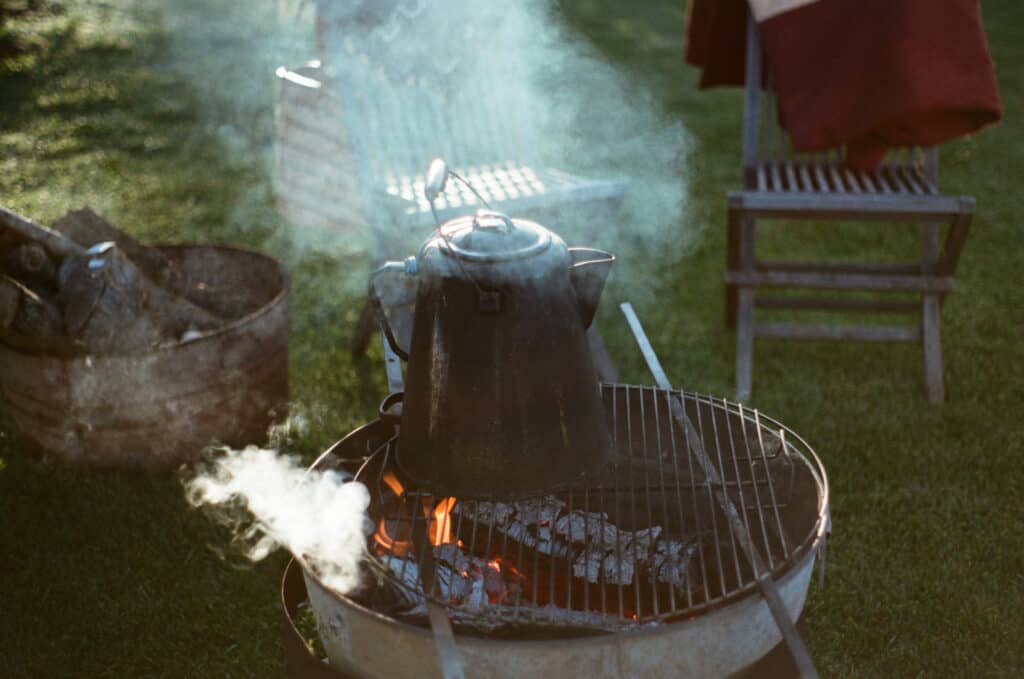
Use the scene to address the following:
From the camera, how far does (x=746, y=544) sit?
1.81 m

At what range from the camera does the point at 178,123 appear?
22.7 ft

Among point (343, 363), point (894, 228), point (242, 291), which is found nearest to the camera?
point (242, 291)

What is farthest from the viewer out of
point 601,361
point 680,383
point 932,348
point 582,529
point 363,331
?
point 363,331

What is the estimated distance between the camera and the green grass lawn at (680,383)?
8.27 ft

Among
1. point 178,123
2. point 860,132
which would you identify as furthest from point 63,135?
point 860,132

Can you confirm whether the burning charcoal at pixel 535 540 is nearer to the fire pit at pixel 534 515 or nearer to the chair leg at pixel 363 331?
the fire pit at pixel 534 515

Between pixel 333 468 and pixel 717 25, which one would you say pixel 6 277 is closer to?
pixel 333 468

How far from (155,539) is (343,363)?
1195 millimetres

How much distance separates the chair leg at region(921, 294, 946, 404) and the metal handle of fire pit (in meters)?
1.71

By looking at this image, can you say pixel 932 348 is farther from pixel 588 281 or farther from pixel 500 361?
pixel 500 361

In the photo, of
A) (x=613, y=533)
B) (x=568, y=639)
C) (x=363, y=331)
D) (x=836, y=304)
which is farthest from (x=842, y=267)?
(x=568, y=639)

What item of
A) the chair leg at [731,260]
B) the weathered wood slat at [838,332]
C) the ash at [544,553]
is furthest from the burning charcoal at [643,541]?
the weathered wood slat at [838,332]

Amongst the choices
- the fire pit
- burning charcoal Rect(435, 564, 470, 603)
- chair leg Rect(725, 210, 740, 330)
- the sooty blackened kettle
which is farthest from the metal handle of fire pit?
chair leg Rect(725, 210, 740, 330)

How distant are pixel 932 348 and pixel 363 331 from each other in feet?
7.41
